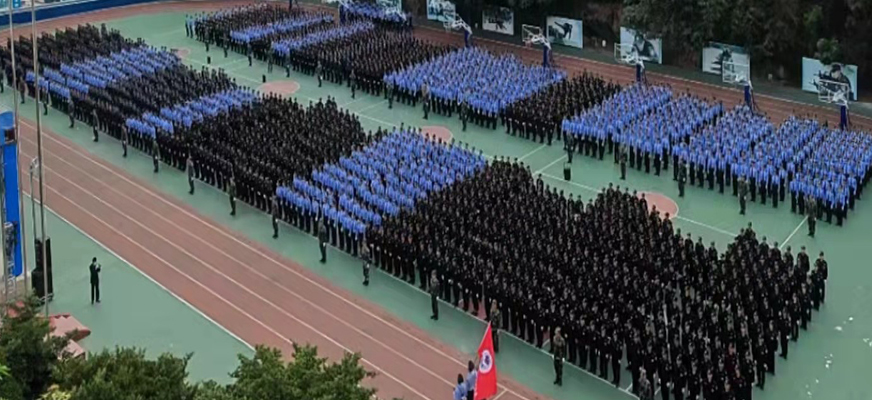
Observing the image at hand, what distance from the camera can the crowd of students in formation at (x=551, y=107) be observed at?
31.7 metres

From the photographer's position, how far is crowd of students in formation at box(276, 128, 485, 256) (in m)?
24.7

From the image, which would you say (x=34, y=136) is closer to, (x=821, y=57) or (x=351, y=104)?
(x=351, y=104)

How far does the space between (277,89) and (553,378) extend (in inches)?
888

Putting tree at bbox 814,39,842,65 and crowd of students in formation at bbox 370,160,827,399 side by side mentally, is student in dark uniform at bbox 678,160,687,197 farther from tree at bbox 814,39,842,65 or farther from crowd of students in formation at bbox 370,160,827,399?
tree at bbox 814,39,842,65

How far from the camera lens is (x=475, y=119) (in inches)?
1324

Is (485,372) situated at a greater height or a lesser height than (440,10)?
lesser

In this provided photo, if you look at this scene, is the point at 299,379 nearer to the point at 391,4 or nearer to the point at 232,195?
the point at 232,195

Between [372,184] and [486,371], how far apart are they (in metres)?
10.1

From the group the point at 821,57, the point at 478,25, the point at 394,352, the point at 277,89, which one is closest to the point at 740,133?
the point at 821,57

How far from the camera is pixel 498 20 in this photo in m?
46.5

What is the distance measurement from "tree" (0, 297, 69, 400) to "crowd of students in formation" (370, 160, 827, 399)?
8673 millimetres

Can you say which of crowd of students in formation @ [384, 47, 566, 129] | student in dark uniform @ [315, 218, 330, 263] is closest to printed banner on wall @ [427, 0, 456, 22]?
crowd of students in formation @ [384, 47, 566, 129]

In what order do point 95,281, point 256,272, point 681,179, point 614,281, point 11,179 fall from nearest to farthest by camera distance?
point 614,281, point 11,179, point 95,281, point 256,272, point 681,179

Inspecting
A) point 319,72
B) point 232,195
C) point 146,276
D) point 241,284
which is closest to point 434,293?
point 241,284
